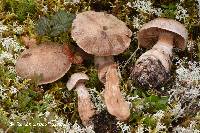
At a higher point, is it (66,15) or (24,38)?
(66,15)

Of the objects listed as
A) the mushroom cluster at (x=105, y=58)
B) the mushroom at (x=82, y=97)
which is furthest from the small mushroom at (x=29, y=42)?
the mushroom at (x=82, y=97)

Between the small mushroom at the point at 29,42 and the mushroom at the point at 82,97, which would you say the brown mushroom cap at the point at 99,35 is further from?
the small mushroom at the point at 29,42

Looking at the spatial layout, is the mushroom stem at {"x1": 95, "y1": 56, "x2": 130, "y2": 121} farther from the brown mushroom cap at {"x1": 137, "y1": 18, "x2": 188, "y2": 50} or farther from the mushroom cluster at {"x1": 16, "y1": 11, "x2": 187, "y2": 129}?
the brown mushroom cap at {"x1": 137, "y1": 18, "x2": 188, "y2": 50}

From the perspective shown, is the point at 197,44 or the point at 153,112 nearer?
the point at 153,112

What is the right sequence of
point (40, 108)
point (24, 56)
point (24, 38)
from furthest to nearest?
point (24, 38) → point (24, 56) → point (40, 108)

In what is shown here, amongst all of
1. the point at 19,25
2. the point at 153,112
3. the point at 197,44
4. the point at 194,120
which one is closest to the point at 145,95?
the point at 153,112

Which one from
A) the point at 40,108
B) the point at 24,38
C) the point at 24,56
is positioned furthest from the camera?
the point at 24,38

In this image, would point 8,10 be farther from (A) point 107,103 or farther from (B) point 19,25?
(A) point 107,103

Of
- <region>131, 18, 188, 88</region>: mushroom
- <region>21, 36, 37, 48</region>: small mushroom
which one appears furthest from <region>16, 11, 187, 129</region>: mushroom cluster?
<region>21, 36, 37, 48</region>: small mushroom
